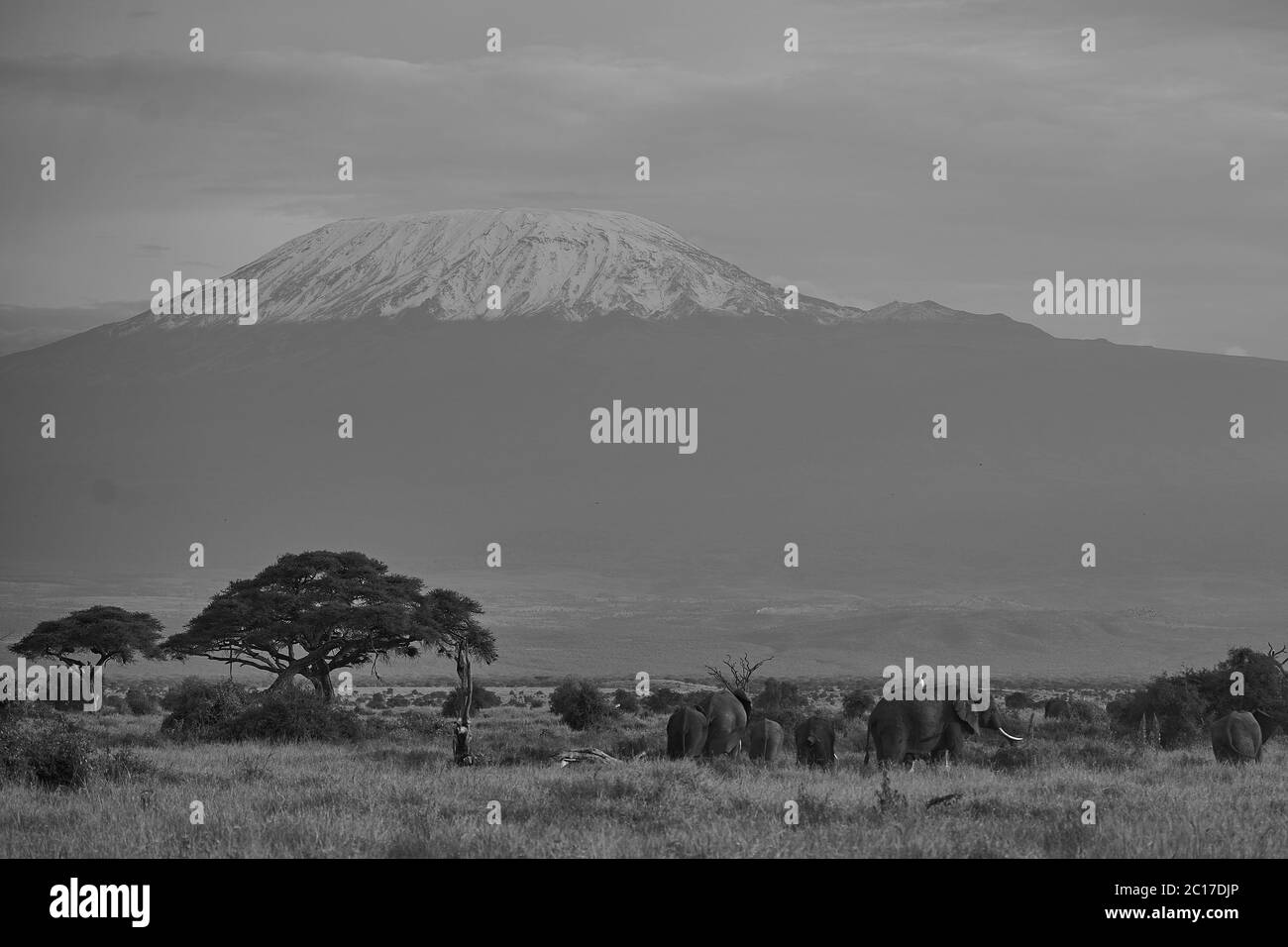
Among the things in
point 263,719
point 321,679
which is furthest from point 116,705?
point 263,719

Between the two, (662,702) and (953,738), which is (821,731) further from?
(662,702)

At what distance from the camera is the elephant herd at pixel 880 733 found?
86.1 ft

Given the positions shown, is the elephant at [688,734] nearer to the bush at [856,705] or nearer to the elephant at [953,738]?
the elephant at [953,738]

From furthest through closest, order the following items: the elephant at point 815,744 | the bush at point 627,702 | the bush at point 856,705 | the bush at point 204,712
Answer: the bush at point 627,702, the bush at point 856,705, the bush at point 204,712, the elephant at point 815,744

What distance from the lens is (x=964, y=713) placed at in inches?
1045

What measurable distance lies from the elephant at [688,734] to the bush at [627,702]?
1855 centimetres

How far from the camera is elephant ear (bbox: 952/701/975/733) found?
2655 centimetres

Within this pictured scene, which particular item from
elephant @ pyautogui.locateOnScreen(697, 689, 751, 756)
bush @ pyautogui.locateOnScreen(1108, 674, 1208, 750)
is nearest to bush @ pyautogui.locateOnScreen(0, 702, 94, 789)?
elephant @ pyautogui.locateOnScreen(697, 689, 751, 756)

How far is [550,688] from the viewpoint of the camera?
80188 millimetres

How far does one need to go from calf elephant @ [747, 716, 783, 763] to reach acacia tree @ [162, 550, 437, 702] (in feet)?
70.5

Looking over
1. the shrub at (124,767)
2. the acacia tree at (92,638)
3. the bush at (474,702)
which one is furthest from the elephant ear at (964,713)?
the acacia tree at (92,638)

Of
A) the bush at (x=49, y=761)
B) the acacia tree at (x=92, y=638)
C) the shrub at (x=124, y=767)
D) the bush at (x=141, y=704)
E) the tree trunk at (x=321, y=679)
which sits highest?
the acacia tree at (x=92, y=638)
